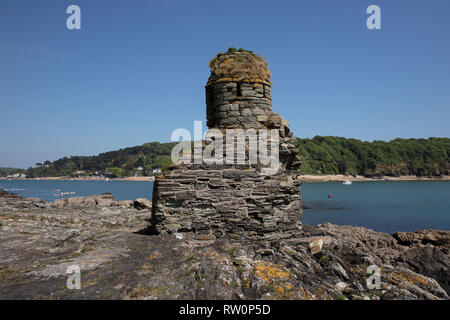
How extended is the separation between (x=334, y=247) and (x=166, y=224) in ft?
15.0

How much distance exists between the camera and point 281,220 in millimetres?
7934

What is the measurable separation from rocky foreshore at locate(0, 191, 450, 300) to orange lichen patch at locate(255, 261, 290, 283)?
21 millimetres

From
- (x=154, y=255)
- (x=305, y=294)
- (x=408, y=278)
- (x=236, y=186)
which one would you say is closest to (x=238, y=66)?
(x=236, y=186)

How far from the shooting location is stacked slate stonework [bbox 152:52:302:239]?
7336 millimetres

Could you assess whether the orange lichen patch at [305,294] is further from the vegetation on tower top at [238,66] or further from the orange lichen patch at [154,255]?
the vegetation on tower top at [238,66]

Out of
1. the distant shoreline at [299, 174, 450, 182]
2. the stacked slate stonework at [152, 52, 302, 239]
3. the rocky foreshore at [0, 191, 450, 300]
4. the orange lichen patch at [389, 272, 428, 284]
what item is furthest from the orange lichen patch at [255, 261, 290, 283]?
the distant shoreline at [299, 174, 450, 182]

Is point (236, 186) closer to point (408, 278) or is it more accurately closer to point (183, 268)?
point (183, 268)

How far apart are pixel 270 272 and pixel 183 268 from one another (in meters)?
1.68

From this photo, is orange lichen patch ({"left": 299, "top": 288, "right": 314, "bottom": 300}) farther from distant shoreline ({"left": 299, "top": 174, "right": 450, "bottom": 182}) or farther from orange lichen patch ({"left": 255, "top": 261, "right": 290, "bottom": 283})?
distant shoreline ({"left": 299, "top": 174, "right": 450, "bottom": 182})

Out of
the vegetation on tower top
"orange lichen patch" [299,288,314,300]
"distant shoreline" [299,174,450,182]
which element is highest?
the vegetation on tower top

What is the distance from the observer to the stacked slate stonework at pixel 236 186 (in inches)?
289

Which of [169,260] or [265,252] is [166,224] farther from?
[265,252]

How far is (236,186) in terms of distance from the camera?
753 centimetres
